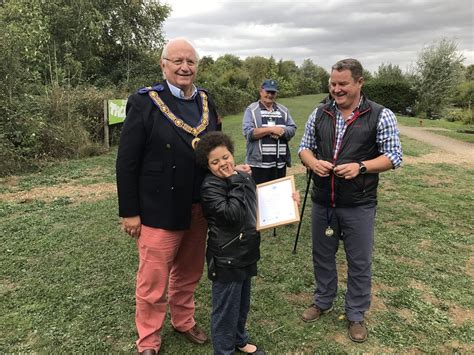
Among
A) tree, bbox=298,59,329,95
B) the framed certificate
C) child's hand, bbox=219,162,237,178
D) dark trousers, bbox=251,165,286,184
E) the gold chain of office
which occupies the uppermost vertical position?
tree, bbox=298,59,329,95

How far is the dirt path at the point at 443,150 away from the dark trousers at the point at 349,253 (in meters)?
7.96

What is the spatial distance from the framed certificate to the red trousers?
47 cm

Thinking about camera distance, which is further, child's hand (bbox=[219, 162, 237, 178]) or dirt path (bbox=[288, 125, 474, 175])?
dirt path (bbox=[288, 125, 474, 175])

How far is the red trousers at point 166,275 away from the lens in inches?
99.7

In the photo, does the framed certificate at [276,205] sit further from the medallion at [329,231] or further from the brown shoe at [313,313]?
the brown shoe at [313,313]

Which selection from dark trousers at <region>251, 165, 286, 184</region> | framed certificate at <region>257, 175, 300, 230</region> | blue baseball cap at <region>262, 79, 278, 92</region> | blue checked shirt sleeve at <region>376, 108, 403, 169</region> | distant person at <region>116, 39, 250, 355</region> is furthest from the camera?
dark trousers at <region>251, 165, 286, 184</region>

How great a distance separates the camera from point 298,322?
321cm

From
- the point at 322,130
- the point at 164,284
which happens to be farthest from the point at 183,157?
the point at 322,130

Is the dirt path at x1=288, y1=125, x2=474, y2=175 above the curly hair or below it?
below

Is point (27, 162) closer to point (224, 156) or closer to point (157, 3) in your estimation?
point (224, 156)

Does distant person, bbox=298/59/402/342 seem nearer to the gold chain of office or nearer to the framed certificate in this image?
the framed certificate

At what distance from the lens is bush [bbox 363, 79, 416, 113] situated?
29094mm

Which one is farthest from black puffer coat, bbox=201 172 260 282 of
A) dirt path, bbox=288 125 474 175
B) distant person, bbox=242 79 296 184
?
dirt path, bbox=288 125 474 175

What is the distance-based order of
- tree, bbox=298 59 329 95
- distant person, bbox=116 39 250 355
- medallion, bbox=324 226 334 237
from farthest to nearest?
tree, bbox=298 59 329 95 → medallion, bbox=324 226 334 237 → distant person, bbox=116 39 250 355
